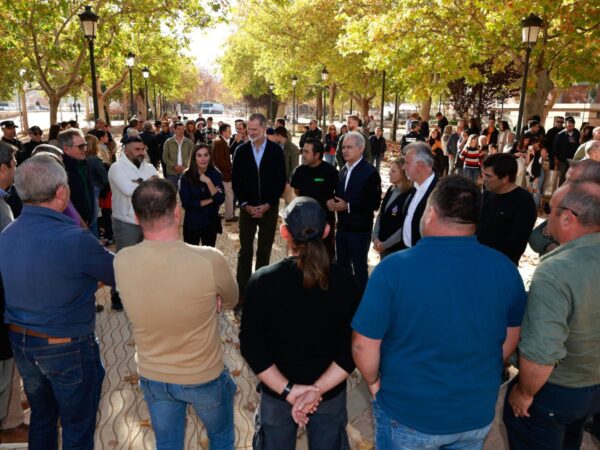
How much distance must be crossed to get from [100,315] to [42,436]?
3.33 metres

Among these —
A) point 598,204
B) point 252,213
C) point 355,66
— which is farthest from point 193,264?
point 355,66

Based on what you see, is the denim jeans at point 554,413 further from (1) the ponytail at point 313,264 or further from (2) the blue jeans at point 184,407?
(2) the blue jeans at point 184,407

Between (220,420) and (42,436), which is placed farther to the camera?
(42,436)

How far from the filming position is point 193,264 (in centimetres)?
250

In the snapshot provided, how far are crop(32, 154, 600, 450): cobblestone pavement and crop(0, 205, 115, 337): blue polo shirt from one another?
1515 mm

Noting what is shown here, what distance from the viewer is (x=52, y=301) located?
280 cm

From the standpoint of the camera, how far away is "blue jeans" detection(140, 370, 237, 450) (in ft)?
8.86

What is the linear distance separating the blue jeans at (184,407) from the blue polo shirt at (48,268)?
66 cm

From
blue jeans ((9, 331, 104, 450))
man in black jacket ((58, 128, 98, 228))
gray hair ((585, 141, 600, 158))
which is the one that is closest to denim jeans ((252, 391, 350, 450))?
blue jeans ((9, 331, 104, 450))

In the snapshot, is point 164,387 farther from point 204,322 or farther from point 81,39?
point 81,39

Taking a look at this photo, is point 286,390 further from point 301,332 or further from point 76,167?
point 76,167

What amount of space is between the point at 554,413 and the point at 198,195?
4555mm

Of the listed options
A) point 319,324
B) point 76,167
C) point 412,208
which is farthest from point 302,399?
point 76,167

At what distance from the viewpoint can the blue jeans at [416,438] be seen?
229cm
